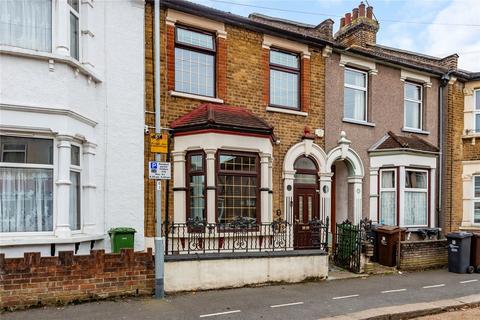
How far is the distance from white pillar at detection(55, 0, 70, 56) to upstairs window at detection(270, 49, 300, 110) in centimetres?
562

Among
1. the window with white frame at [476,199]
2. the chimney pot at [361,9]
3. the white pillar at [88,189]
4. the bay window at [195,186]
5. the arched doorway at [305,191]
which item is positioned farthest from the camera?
the chimney pot at [361,9]

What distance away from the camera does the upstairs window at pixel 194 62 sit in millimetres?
10102

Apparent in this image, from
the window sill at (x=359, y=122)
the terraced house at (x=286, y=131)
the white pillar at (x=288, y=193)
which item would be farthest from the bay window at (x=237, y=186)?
the window sill at (x=359, y=122)

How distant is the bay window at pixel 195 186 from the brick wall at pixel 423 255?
552cm

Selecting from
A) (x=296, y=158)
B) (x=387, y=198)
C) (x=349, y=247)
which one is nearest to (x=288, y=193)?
(x=296, y=158)

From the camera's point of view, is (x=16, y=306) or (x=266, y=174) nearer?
(x=16, y=306)

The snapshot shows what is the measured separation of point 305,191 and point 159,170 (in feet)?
17.8

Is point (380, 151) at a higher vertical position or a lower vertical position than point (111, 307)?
higher

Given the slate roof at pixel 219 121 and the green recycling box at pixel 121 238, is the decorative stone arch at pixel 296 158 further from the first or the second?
the green recycling box at pixel 121 238

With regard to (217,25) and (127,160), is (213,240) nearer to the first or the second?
(127,160)

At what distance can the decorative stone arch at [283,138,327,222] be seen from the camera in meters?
11.2

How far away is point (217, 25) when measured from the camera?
1046cm

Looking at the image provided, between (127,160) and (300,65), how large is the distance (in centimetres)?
582

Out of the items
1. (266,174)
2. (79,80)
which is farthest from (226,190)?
(79,80)
